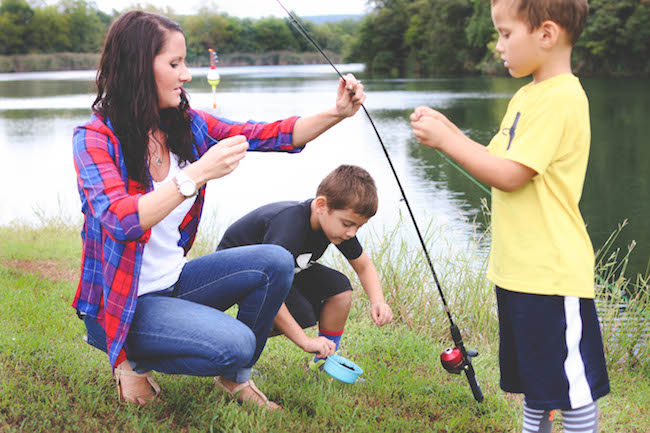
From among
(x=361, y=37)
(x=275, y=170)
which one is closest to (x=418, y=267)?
(x=275, y=170)

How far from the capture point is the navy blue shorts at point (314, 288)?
2439mm

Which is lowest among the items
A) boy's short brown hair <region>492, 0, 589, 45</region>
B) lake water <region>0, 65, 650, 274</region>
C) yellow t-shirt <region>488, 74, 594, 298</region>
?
lake water <region>0, 65, 650, 274</region>

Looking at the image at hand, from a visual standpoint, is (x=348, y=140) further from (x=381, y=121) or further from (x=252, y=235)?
(x=252, y=235)

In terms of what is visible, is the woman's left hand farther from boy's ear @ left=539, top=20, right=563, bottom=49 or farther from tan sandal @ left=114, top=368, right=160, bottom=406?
tan sandal @ left=114, top=368, right=160, bottom=406

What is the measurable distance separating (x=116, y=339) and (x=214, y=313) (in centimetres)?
29

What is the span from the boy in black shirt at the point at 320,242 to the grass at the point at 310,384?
0.20 m

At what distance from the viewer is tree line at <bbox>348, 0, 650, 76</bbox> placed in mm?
26562

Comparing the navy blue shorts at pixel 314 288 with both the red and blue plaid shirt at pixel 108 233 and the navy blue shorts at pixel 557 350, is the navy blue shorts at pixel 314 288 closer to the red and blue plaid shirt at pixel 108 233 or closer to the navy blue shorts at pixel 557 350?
the red and blue plaid shirt at pixel 108 233

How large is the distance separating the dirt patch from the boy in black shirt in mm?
1576

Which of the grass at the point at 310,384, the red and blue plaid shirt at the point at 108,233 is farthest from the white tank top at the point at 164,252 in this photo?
the grass at the point at 310,384

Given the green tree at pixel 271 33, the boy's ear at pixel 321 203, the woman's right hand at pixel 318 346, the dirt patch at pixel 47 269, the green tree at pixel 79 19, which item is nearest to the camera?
the woman's right hand at pixel 318 346

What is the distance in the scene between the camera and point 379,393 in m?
2.26

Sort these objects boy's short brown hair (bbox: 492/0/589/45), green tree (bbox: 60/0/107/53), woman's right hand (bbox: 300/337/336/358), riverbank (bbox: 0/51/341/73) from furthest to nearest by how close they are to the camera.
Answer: green tree (bbox: 60/0/107/53), riverbank (bbox: 0/51/341/73), woman's right hand (bbox: 300/337/336/358), boy's short brown hair (bbox: 492/0/589/45)

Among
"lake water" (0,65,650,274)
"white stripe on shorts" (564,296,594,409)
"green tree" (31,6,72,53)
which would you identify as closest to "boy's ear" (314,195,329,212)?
"white stripe on shorts" (564,296,594,409)
